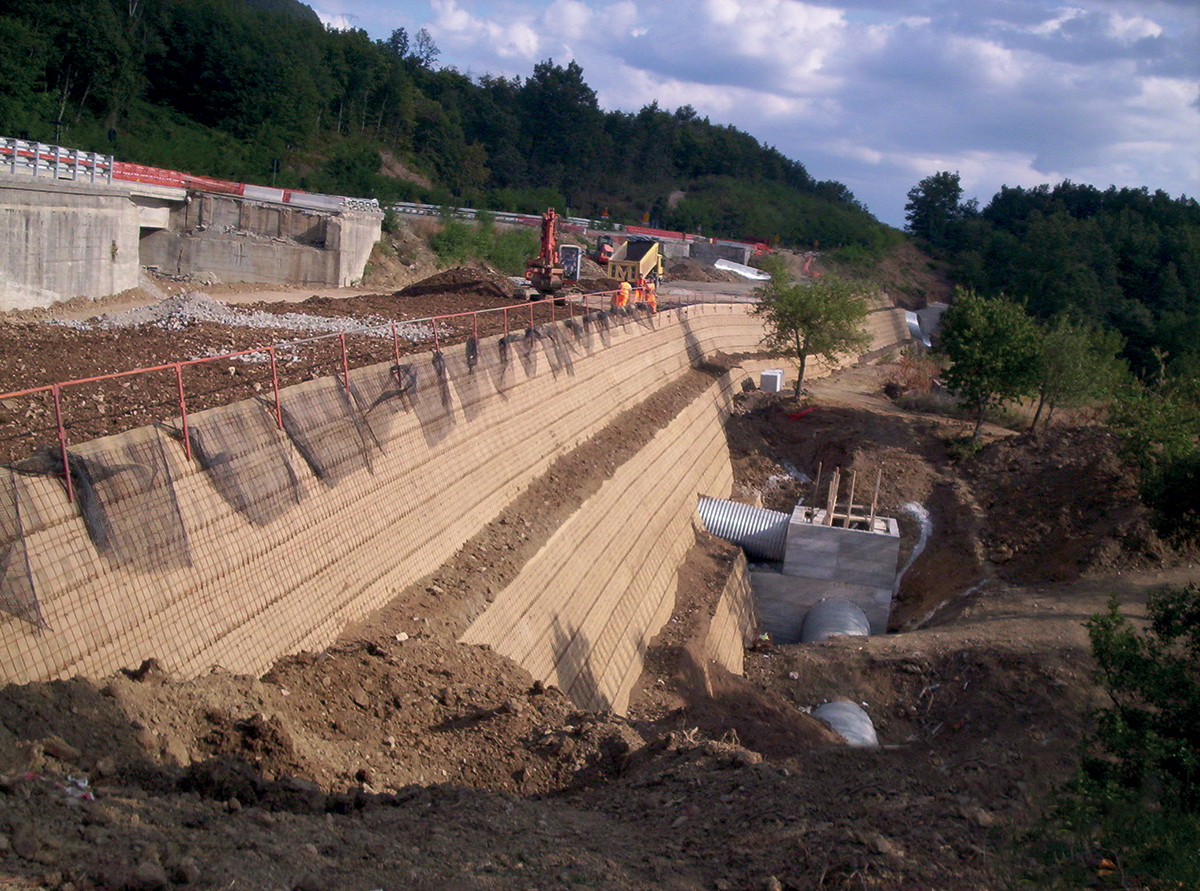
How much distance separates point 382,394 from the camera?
1270 cm

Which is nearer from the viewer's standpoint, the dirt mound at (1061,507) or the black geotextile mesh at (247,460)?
the black geotextile mesh at (247,460)

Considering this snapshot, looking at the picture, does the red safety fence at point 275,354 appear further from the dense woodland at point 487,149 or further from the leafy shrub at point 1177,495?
the dense woodland at point 487,149

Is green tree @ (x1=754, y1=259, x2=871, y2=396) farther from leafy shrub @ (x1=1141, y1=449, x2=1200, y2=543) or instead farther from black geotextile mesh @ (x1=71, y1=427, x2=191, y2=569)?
black geotextile mesh @ (x1=71, y1=427, x2=191, y2=569)

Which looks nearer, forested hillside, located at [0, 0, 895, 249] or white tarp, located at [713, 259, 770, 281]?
forested hillside, located at [0, 0, 895, 249]

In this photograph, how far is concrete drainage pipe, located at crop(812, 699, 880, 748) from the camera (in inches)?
602

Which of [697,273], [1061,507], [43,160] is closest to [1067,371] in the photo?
[1061,507]

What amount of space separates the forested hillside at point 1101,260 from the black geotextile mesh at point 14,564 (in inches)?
1989

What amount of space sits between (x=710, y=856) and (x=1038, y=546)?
1880cm

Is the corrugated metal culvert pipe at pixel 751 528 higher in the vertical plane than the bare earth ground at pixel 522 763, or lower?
lower

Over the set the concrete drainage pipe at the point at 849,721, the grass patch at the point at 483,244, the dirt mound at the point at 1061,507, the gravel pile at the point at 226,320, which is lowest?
Result: the concrete drainage pipe at the point at 849,721

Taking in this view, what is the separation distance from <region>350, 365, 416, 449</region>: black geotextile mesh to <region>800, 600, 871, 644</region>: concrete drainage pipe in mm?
A: 10739

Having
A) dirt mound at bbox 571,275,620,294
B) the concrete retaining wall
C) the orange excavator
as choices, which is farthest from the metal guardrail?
the concrete retaining wall

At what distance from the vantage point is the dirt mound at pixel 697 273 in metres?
60.8

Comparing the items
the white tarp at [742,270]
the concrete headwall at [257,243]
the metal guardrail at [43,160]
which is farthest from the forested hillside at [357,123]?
the white tarp at [742,270]
